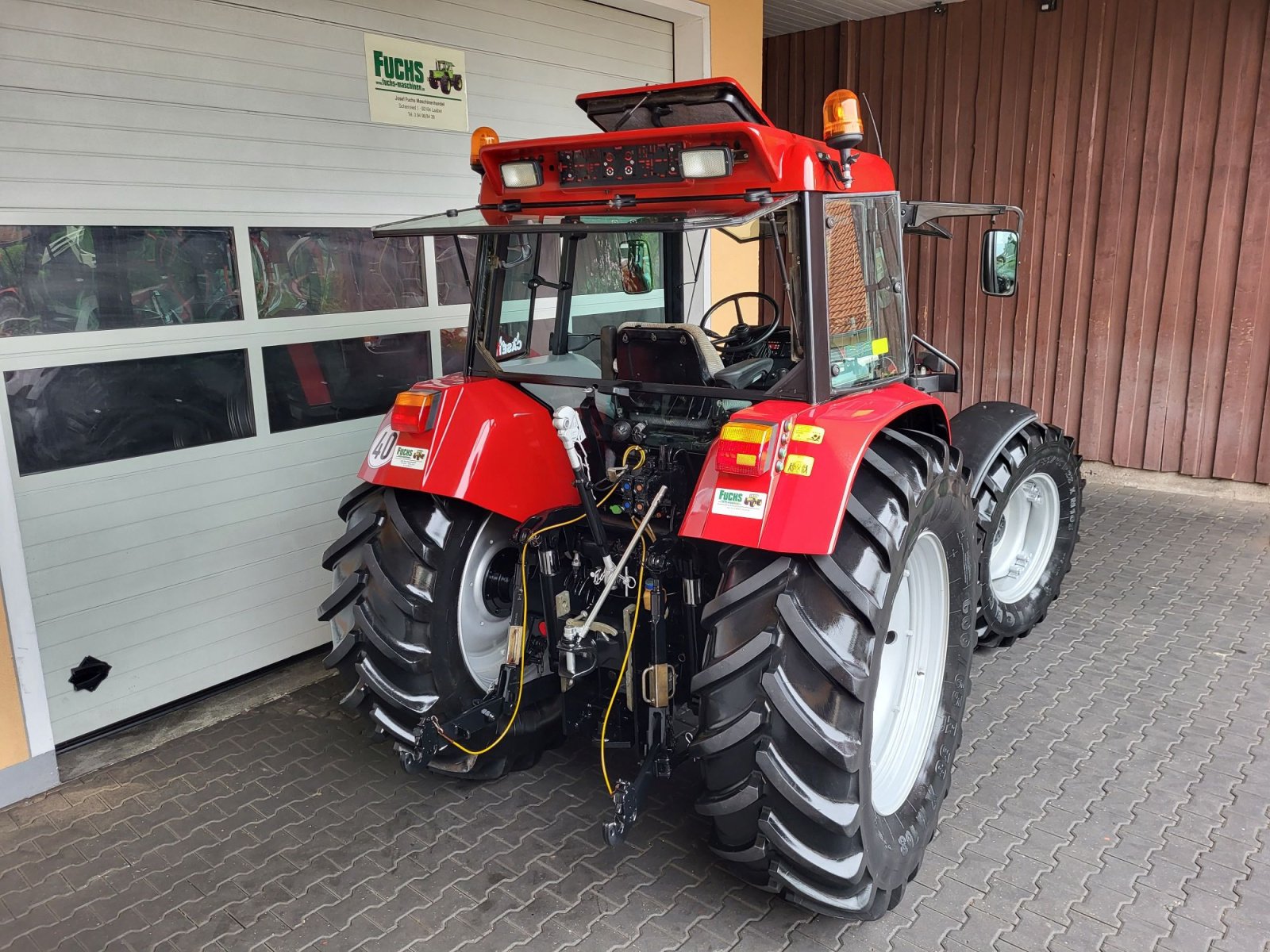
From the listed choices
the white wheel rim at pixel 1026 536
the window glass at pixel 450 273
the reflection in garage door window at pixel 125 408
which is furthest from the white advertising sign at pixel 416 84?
the white wheel rim at pixel 1026 536

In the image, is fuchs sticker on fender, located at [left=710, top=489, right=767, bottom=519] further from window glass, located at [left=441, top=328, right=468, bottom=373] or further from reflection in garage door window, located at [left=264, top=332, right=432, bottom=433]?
window glass, located at [left=441, top=328, right=468, bottom=373]

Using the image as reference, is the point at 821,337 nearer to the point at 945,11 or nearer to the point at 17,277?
the point at 17,277

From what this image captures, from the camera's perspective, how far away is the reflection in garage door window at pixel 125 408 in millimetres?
3338

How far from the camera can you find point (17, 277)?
10.7 feet

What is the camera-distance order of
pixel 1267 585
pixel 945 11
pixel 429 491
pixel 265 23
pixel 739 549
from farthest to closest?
pixel 945 11
pixel 1267 585
pixel 265 23
pixel 429 491
pixel 739 549

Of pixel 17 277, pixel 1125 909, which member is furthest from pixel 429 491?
pixel 1125 909

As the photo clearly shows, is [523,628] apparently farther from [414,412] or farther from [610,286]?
[610,286]

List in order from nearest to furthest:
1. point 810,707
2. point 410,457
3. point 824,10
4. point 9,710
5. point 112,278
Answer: point 810,707 → point 410,457 → point 9,710 → point 112,278 → point 824,10

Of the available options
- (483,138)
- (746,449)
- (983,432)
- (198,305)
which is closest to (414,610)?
(746,449)

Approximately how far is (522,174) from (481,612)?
141 centimetres

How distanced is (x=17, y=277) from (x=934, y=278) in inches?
262

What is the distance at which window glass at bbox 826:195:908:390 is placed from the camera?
2.63m

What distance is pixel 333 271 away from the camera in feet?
14.0

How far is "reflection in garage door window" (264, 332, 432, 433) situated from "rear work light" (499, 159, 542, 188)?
5.67ft
